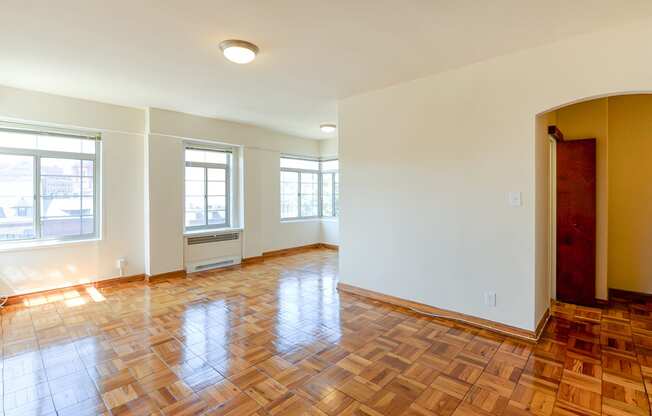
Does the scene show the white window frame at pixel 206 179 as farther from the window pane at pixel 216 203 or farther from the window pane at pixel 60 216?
the window pane at pixel 60 216

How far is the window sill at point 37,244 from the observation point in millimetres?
3792

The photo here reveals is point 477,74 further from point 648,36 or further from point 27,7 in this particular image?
point 27,7

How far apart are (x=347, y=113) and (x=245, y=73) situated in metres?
1.34

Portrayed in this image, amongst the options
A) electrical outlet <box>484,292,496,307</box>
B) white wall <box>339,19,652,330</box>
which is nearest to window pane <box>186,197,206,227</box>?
white wall <box>339,19,652,330</box>

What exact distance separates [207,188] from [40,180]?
214cm

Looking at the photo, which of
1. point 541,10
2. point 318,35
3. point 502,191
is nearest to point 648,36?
point 541,10

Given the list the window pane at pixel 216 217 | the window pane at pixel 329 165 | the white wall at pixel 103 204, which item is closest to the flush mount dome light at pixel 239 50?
the white wall at pixel 103 204

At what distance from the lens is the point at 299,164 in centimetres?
717

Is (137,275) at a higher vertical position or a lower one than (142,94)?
lower

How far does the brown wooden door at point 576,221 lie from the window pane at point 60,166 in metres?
5.89

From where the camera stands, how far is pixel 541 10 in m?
2.14

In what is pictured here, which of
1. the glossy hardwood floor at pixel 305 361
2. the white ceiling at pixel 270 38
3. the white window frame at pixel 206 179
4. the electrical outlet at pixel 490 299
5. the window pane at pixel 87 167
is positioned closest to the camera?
the glossy hardwood floor at pixel 305 361

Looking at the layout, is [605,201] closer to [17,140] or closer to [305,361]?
[305,361]

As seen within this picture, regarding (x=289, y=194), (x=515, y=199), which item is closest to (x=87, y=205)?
(x=289, y=194)
